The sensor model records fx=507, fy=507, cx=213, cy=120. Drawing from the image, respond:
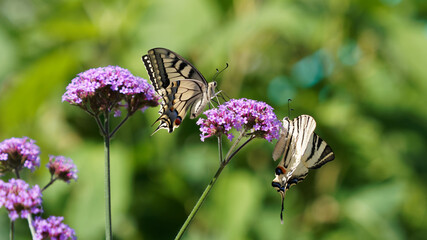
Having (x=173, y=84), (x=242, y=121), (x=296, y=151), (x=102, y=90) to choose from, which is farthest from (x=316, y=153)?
(x=102, y=90)

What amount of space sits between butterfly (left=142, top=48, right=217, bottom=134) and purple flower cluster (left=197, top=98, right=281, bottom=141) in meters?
0.21

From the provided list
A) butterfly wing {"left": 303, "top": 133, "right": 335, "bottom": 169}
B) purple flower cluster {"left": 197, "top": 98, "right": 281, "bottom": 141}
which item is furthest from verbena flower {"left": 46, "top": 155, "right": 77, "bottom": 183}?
butterfly wing {"left": 303, "top": 133, "right": 335, "bottom": 169}

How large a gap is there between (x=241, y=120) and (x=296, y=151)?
0.31 meters

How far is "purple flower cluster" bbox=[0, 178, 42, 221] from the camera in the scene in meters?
1.87

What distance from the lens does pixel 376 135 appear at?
461 cm

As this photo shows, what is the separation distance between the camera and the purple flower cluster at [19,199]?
1.87 m

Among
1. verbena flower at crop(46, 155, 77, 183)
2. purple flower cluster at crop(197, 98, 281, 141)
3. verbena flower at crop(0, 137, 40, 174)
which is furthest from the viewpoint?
verbena flower at crop(46, 155, 77, 183)

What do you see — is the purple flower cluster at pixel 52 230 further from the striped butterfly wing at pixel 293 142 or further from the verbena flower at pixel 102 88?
the striped butterfly wing at pixel 293 142

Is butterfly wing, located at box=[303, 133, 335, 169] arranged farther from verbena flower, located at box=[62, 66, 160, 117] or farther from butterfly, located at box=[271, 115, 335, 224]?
verbena flower, located at box=[62, 66, 160, 117]

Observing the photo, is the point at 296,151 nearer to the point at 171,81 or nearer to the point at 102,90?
the point at 171,81

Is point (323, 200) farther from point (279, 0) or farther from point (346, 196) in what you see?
point (279, 0)

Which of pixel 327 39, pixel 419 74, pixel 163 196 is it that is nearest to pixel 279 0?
pixel 327 39

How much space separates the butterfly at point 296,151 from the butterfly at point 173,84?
1.50 feet

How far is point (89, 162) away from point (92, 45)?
3.92 feet
